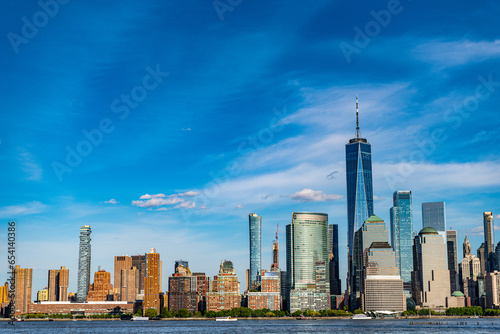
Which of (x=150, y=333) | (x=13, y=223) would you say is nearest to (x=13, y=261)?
(x=13, y=223)

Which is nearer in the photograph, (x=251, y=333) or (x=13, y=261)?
(x=251, y=333)

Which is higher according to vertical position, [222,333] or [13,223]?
[13,223]

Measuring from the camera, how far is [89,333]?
19812cm

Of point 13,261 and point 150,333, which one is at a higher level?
point 13,261

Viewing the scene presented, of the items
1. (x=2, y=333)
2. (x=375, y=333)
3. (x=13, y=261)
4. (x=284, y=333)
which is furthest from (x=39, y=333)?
(x=375, y=333)

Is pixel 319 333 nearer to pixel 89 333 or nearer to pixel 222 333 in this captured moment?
pixel 222 333

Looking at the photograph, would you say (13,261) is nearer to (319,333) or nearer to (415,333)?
(319,333)

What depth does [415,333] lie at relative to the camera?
17762 centimetres

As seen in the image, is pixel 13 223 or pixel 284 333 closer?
pixel 284 333

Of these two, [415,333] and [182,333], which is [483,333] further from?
[182,333]

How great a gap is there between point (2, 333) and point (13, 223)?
1404 inches

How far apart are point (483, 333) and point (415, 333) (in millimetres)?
17517

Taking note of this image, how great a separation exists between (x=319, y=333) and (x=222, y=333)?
88.2ft

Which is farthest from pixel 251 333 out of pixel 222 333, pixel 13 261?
pixel 13 261
